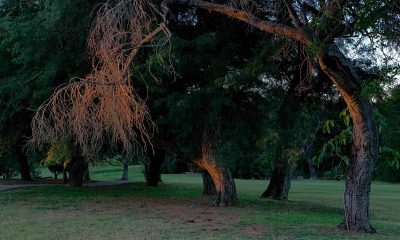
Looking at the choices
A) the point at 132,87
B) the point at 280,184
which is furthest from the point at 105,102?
the point at 280,184

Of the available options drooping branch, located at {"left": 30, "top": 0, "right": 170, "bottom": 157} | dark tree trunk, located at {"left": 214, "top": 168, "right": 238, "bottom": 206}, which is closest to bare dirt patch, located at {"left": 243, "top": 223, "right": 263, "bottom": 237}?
drooping branch, located at {"left": 30, "top": 0, "right": 170, "bottom": 157}

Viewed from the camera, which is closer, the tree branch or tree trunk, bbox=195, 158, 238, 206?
Result: the tree branch

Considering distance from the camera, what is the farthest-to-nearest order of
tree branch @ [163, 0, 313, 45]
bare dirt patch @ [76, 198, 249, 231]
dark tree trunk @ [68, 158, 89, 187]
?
dark tree trunk @ [68, 158, 89, 187] → bare dirt patch @ [76, 198, 249, 231] → tree branch @ [163, 0, 313, 45]

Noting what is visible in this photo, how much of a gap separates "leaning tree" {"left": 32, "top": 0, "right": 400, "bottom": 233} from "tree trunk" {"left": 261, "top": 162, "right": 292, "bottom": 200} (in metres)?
12.0

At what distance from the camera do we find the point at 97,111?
11.3m

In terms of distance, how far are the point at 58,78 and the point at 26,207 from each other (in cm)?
450

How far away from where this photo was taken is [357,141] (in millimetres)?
12883

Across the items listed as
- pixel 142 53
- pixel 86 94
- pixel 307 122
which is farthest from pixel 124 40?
pixel 307 122

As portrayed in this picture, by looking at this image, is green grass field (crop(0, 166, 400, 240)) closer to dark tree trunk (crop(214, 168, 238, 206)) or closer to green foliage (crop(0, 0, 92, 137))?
dark tree trunk (crop(214, 168, 238, 206))

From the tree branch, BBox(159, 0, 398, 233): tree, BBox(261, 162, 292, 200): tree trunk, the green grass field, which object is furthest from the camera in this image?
BBox(261, 162, 292, 200): tree trunk

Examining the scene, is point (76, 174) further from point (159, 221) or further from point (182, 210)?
point (159, 221)

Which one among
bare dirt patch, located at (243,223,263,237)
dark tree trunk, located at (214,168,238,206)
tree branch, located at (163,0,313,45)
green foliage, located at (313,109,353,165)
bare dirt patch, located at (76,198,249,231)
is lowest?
bare dirt patch, located at (243,223,263,237)

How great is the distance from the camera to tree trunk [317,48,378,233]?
1259 cm

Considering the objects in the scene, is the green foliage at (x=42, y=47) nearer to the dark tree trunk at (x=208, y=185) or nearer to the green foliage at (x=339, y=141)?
the green foliage at (x=339, y=141)
